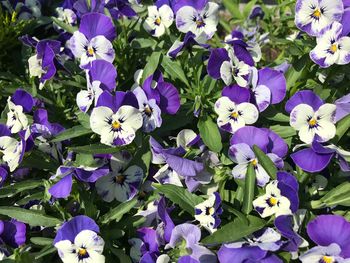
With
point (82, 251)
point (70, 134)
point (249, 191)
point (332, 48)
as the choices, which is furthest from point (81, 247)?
point (332, 48)

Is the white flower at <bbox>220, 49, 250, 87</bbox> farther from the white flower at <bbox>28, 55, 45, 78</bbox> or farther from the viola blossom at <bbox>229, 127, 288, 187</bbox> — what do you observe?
the white flower at <bbox>28, 55, 45, 78</bbox>

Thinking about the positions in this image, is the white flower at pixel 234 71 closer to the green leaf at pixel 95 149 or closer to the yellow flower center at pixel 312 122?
the yellow flower center at pixel 312 122

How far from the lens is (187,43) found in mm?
2041

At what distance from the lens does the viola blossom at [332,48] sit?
1.90 m

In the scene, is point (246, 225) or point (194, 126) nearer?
point (246, 225)

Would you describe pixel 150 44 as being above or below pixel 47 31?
above

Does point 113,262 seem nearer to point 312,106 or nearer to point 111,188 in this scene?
point 111,188

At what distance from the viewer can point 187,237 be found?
5.54ft

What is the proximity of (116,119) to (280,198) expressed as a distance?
577 millimetres

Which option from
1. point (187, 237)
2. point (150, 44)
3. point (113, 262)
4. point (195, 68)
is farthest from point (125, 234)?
point (150, 44)

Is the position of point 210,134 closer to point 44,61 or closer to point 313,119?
point 313,119

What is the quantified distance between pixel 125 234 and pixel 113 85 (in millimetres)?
533

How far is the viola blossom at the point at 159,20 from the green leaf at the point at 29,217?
896mm

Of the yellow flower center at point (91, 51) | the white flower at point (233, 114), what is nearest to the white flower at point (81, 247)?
the white flower at point (233, 114)
